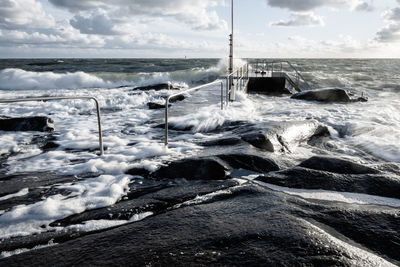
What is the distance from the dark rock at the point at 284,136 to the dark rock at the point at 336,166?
38.0 inches

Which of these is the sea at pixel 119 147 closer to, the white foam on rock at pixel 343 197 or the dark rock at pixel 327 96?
the white foam on rock at pixel 343 197

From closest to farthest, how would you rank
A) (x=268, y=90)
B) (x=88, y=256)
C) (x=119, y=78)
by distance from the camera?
(x=88, y=256) → (x=268, y=90) → (x=119, y=78)

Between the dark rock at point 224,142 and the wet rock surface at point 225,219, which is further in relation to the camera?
the dark rock at point 224,142

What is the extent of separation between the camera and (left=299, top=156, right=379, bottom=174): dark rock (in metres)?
3.59

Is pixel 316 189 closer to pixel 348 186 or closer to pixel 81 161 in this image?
pixel 348 186

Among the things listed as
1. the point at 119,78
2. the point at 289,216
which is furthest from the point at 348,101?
the point at 119,78

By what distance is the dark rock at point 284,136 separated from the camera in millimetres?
4844

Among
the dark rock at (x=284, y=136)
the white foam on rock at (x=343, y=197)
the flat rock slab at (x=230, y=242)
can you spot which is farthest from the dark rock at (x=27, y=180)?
the dark rock at (x=284, y=136)

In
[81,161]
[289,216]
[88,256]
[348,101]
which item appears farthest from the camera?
[348,101]

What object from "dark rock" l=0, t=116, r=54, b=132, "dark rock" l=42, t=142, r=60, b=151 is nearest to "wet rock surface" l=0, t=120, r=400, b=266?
"dark rock" l=42, t=142, r=60, b=151

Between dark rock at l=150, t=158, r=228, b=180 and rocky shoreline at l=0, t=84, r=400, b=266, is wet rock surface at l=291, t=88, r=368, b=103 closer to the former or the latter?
rocky shoreline at l=0, t=84, r=400, b=266

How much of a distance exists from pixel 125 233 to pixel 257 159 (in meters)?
2.39

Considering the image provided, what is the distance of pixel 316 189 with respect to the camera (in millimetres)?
3203

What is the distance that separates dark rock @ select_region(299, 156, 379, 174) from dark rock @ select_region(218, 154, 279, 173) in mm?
451
